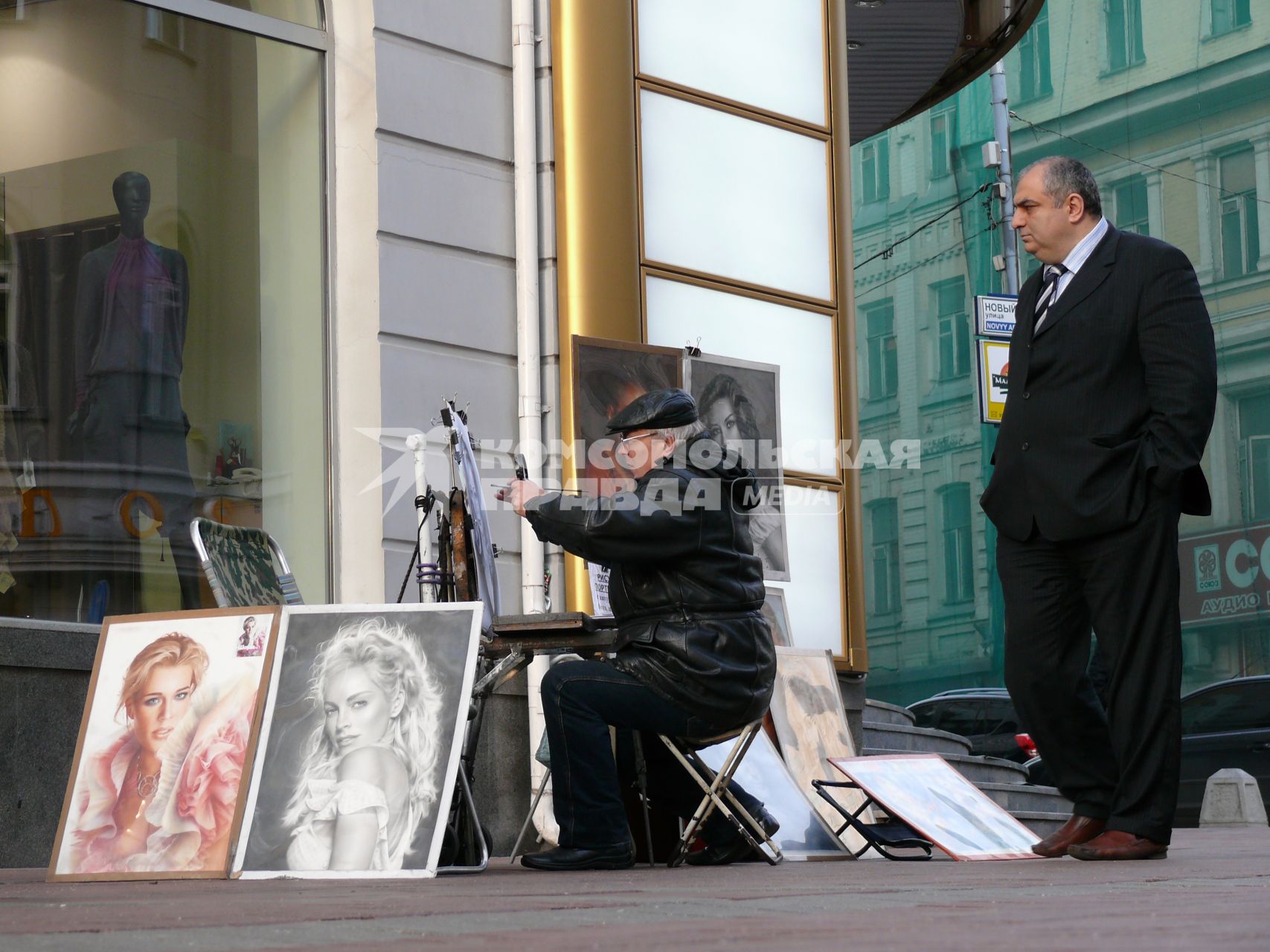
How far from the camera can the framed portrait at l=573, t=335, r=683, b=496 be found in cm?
724

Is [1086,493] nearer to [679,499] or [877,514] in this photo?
[679,499]

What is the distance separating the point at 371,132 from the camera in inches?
309

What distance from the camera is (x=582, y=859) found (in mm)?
4957

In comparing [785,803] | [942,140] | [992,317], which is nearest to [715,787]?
[785,803]

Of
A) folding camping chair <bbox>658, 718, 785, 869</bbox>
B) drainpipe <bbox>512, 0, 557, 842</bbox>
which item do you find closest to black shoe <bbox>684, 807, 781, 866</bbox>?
folding camping chair <bbox>658, 718, 785, 869</bbox>

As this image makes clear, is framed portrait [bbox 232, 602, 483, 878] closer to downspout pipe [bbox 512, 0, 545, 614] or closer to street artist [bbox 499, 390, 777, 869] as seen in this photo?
street artist [bbox 499, 390, 777, 869]

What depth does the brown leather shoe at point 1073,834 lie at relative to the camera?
17.0ft

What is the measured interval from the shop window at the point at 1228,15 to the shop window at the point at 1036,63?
3217 millimetres

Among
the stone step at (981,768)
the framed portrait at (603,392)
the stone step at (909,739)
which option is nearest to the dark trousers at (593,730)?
the framed portrait at (603,392)

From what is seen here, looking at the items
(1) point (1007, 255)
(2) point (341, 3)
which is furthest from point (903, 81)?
(1) point (1007, 255)

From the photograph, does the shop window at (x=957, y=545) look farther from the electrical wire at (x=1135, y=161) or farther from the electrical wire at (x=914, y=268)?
the electrical wire at (x=1135, y=161)

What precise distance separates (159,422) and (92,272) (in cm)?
67

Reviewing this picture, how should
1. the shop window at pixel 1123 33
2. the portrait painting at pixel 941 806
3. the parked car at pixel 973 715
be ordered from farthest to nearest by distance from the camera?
the shop window at pixel 1123 33
the parked car at pixel 973 715
the portrait painting at pixel 941 806

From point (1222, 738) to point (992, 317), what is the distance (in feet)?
13.9
